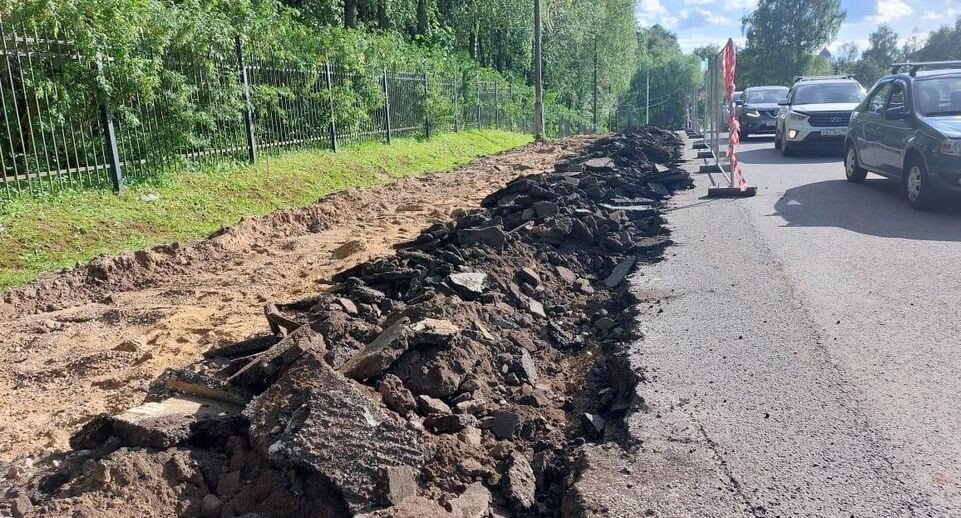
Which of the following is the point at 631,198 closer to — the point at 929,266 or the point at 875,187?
the point at 875,187

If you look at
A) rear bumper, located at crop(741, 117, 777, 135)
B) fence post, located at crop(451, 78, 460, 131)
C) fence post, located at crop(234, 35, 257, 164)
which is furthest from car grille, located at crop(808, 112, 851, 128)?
fence post, located at crop(451, 78, 460, 131)

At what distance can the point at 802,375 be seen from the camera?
4305mm

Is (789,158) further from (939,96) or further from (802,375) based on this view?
(802,375)

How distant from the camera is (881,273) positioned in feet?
21.2

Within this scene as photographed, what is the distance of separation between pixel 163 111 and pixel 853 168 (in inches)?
444

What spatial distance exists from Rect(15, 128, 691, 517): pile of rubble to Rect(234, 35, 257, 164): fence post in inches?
308

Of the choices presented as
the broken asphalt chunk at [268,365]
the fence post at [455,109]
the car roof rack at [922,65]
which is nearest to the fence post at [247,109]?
the broken asphalt chunk at [268,365]

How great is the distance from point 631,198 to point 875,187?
400 centimetres

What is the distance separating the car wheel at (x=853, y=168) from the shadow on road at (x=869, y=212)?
0.62 feet

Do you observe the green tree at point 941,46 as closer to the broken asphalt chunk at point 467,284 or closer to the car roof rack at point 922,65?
the car roof rack at point 922,65

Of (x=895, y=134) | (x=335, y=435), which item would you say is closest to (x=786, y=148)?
(x=895, y=134)

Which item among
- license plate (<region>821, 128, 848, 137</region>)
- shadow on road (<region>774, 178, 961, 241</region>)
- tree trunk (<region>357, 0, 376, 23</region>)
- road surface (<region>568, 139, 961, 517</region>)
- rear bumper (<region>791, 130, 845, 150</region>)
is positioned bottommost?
road surface (<region>568, 139, 961, 517</region>)

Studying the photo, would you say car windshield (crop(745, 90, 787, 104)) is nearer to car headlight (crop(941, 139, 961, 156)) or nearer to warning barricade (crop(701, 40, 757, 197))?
warning barricade (crop(701, 40, 757, 197))

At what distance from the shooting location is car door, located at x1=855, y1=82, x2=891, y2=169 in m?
10.9
